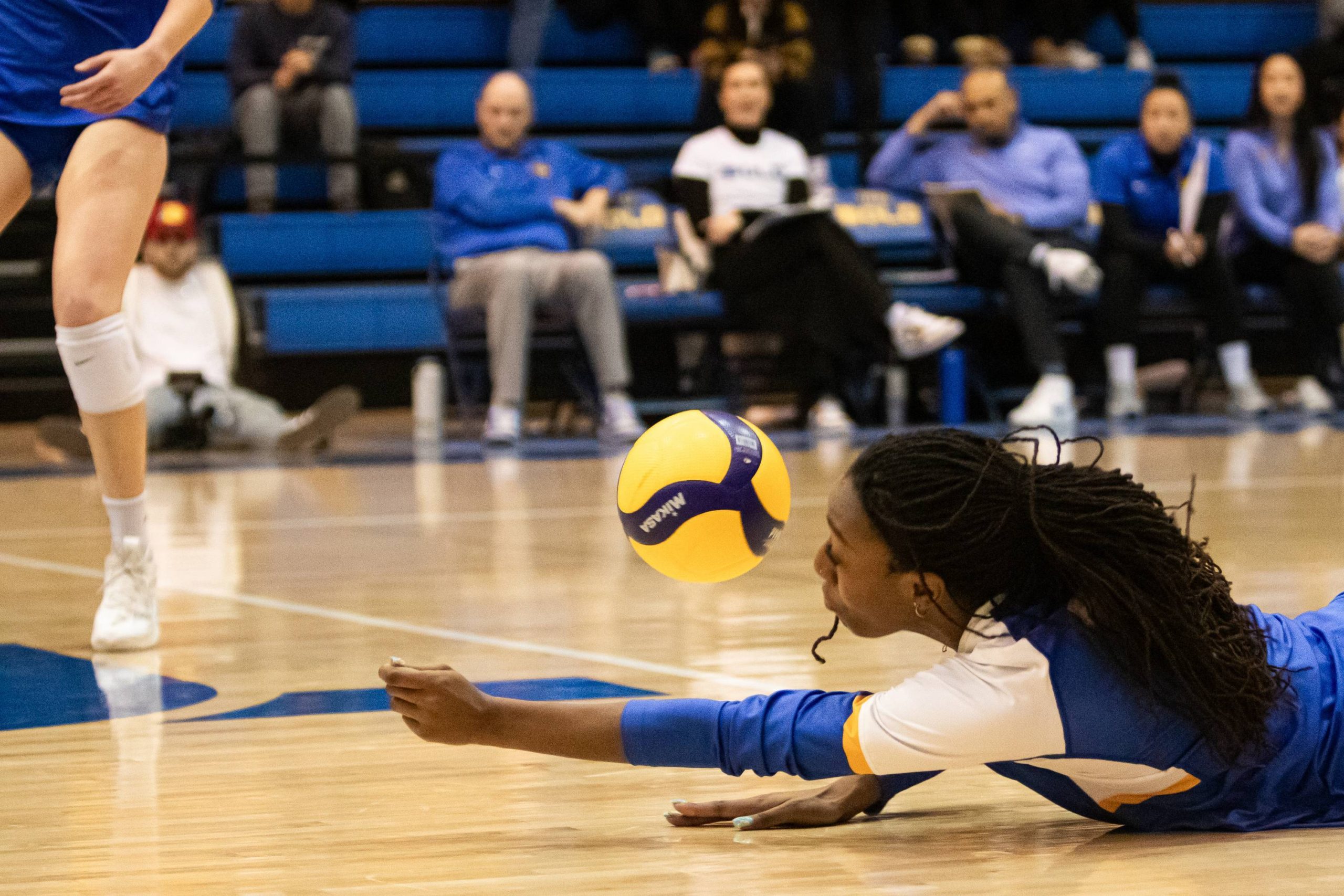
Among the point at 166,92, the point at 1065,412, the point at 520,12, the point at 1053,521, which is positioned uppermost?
the point at 520,12

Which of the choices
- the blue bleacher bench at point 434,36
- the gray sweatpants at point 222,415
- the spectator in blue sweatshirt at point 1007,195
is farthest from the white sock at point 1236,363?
the gray sweatpants at point 222,415

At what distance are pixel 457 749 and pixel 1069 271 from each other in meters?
6.77

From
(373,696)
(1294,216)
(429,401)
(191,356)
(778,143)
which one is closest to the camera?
(373,696)

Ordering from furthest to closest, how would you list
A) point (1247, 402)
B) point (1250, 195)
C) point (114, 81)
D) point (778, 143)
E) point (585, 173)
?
→ point (1250, 195), point (1247, 402), point (778, 143), point (585, 173), point (114, 81)

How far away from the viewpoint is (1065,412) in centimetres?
869

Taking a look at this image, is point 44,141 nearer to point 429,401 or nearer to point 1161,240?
point 429,401

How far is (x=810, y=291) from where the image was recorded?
8773mm

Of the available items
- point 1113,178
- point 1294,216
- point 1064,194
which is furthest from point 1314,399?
point 1064,194

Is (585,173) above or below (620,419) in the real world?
above

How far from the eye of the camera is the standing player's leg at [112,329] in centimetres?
326

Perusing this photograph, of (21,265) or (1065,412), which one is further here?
(21,265)

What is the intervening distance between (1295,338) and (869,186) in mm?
3182

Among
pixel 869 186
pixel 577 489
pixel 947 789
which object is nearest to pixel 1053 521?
pixel 947 789

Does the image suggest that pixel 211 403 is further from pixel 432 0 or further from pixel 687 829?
pixel 687 829
